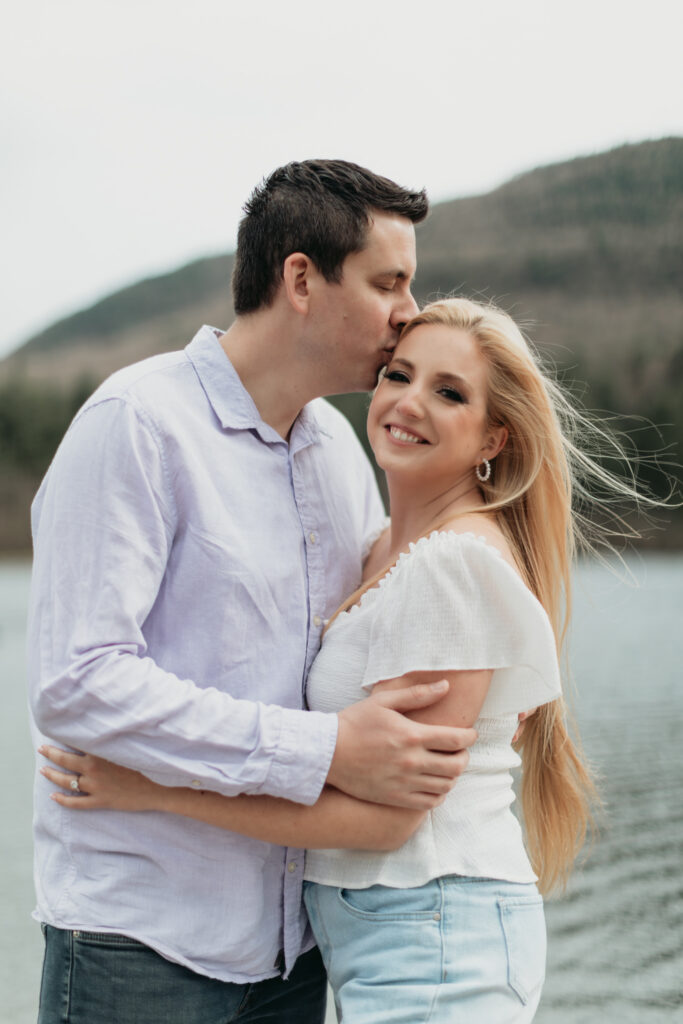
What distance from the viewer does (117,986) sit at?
172cm

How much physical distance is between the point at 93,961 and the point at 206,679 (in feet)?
1.57

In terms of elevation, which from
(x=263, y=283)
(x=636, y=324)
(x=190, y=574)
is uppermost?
(x=263, y=283)

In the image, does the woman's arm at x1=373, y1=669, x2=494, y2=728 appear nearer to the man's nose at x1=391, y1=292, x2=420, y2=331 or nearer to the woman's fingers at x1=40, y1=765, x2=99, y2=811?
the woman's fingers at x1=40, y1=765, x2=99, y2=811

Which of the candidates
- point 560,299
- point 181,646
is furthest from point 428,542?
point 560,299

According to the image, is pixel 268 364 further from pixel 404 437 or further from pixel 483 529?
pixel 483 529

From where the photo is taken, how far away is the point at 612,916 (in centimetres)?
528

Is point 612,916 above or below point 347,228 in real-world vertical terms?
below

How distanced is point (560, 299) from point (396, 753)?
4877 cm

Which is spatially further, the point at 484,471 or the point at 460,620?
the point at 484,471

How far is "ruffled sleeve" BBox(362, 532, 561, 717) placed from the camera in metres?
1.72

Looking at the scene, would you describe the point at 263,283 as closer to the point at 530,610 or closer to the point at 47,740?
the point at 530,610

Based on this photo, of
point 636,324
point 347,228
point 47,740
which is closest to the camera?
point 47,740

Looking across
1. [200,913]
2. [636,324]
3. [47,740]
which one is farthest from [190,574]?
[636,324]

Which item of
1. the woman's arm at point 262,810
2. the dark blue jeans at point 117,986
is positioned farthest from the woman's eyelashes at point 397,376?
the dark blue jeans at point 117,986
